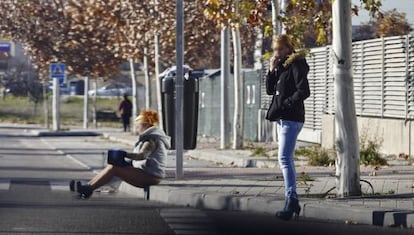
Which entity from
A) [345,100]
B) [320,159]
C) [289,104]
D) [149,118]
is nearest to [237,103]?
[320,159]

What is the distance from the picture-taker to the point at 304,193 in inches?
583

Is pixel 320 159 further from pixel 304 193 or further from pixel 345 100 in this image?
pixel 345 100

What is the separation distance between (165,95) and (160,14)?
16.5 metres

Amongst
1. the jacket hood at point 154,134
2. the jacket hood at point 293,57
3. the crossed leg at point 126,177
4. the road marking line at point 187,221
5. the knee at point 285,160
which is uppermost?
the jacket hood at point 293,57

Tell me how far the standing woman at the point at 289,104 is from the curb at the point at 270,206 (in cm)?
37

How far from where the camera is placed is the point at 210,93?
38281 mm

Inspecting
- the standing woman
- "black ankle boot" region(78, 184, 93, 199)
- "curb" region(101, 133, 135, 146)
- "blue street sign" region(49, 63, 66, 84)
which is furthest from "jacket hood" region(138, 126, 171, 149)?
"blue street sign" region(49, 63, 66, 84)

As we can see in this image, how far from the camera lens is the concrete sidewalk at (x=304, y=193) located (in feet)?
41.3

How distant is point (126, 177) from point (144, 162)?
0.37 metres

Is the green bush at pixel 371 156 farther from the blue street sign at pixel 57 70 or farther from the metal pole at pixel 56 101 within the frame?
the metal pole at pixel 56 101

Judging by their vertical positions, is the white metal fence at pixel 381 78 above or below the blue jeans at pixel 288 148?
above

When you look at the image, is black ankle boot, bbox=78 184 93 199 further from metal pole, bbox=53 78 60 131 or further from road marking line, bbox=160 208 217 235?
metal pole, bbox=53 78 60 131

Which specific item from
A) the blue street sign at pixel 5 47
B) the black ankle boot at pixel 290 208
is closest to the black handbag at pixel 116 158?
the black ankle boot at pixel 290 208

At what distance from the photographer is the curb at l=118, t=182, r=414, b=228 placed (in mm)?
12227
